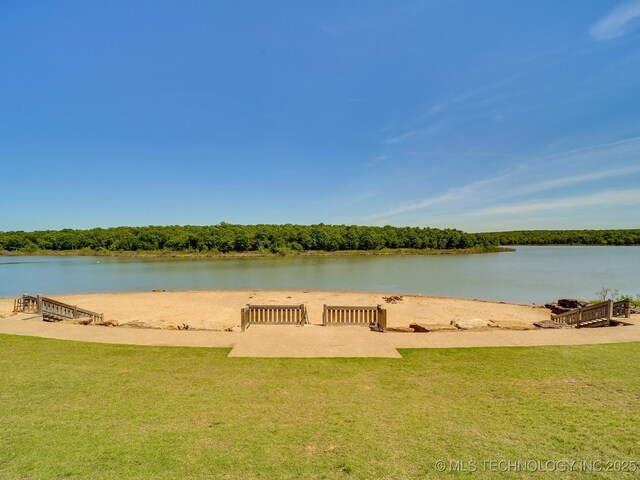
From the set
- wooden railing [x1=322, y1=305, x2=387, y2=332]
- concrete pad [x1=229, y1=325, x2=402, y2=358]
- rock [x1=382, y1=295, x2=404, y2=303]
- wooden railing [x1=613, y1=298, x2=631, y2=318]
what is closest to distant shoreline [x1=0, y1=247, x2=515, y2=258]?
rock [x1=382, y1=295, x2=404, y2=303]

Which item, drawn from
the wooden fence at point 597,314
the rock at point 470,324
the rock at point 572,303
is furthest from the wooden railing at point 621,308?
the rock at point 470,324

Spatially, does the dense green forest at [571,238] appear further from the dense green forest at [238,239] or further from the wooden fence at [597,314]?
the wooden fence at [597,314]

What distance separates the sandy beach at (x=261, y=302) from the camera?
2025cm

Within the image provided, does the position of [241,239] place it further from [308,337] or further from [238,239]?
[308,337]

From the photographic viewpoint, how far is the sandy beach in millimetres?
20250

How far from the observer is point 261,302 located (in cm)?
2717

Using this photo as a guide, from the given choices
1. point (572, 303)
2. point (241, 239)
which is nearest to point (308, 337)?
point (572, 303)

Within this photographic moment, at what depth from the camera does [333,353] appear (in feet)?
29.6

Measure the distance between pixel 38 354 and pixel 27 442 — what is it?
17.1ft

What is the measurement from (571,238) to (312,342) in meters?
213

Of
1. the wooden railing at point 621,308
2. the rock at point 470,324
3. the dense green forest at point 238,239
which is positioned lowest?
the rock at point 470,324

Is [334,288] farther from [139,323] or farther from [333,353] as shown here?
[333,353]

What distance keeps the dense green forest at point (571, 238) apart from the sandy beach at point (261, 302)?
14544 centimetres

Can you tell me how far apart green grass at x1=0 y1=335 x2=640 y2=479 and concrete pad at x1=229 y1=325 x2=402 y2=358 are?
716mm
